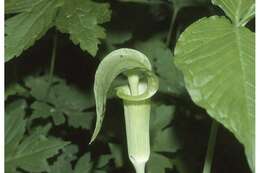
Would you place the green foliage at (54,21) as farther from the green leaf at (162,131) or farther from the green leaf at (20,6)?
the green leaf at (162,131)

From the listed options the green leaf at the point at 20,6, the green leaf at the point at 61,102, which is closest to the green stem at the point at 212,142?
the green leaf at the point at 20,6

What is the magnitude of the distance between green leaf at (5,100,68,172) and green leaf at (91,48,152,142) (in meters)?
0.47

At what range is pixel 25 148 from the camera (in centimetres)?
112

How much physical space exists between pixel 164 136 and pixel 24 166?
361 millimetres

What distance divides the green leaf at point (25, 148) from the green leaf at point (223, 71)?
55 cm

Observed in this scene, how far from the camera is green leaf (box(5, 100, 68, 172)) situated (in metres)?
1.09

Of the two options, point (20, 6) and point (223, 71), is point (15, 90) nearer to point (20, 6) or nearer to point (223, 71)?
point (20, 6)

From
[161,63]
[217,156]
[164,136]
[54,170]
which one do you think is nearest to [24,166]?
[54,170]

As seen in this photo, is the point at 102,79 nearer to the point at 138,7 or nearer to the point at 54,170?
the point at 54,170

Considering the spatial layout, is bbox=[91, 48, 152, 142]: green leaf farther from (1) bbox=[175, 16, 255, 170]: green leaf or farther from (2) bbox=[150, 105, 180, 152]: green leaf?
(2) bbox=[150, 105, 180, 152]: green leaf

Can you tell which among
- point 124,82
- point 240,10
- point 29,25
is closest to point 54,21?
point 29,25

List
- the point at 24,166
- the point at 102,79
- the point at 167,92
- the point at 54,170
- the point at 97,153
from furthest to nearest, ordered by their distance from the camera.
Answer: the point at 97,153, the point at 167,92, the point at 54,170, the point at 24,166, the point at 102,79

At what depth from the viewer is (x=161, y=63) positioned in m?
1.37

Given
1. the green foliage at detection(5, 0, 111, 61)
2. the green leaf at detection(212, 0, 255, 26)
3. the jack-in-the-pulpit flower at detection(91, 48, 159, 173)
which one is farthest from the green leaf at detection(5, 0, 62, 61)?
the green leaf at detection(212, 0, 255, 26)
